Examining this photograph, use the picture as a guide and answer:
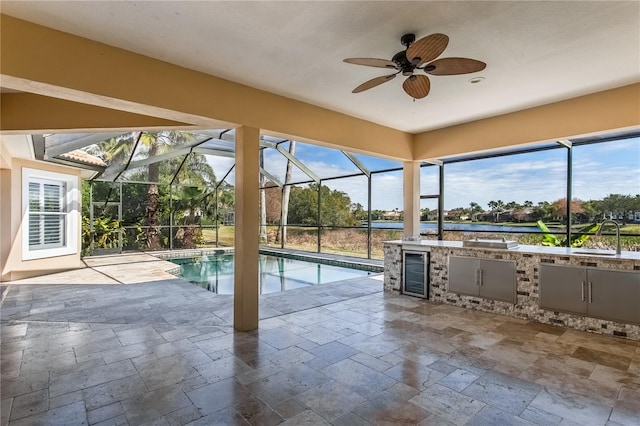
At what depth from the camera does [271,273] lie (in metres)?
8.58

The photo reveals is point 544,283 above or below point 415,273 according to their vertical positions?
above

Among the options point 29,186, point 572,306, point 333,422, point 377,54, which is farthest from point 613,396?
point 29,186

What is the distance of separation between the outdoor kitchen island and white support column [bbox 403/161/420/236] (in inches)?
49.5

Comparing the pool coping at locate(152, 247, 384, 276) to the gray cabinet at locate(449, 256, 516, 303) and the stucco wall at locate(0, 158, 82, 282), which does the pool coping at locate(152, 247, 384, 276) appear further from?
the gray cabinet at locate(449, 256, 516, 303)

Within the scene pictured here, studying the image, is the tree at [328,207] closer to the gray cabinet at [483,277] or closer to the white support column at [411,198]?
the white support column at [411,198]

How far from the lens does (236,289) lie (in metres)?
4.20

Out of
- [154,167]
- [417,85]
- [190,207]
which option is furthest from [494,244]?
[190,207]

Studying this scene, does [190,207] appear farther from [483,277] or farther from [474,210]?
[483,277]

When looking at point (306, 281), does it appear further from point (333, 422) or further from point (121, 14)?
point (121, 14)

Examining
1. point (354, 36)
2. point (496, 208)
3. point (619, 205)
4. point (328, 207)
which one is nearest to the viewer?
point (354, 36)

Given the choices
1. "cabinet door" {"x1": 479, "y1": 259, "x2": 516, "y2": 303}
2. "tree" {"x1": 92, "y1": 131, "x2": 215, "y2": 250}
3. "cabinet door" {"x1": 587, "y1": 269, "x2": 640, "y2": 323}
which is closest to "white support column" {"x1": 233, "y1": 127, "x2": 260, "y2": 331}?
"cabinet door" {"x1": 479, "y1": 259, "x2": 516, "y2": 303}

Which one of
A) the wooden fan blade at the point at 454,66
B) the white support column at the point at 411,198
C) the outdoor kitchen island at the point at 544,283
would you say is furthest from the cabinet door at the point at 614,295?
the white support column at the point at 411,198

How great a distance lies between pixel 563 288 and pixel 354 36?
160 inches

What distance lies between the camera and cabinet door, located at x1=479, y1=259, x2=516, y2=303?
4695mm
